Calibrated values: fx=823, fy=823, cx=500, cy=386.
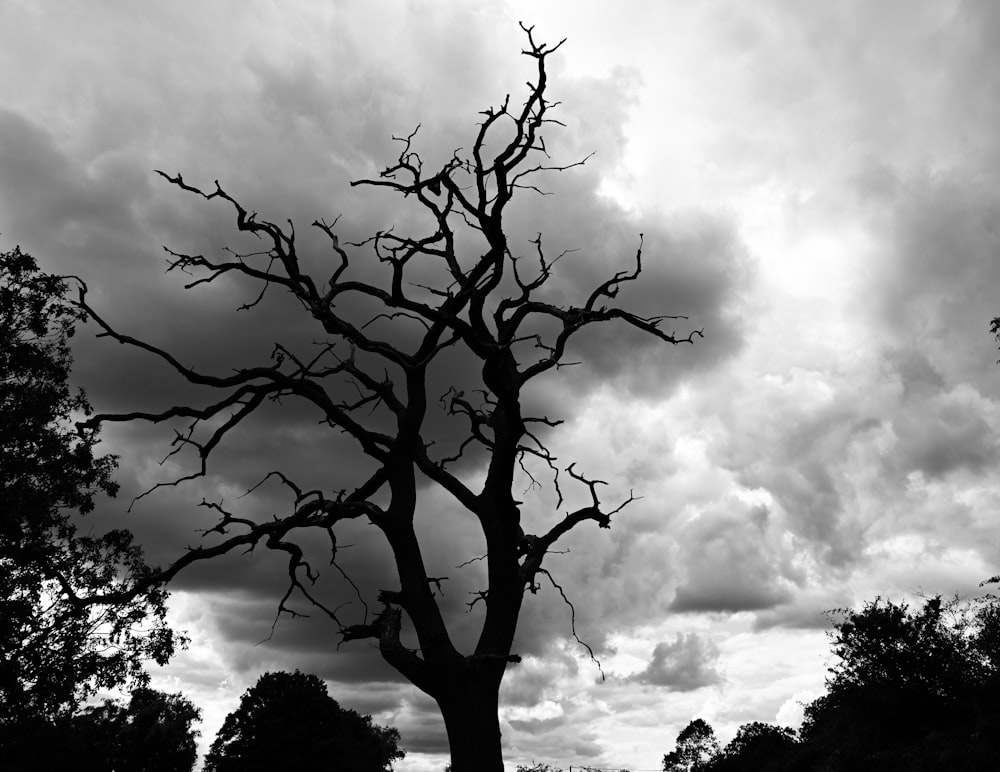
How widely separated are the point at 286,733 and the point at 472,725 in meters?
43.6

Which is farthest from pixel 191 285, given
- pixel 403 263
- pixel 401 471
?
pixel 401 471

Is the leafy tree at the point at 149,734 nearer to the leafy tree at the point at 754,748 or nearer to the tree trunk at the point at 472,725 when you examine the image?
the tree trunk at the point at 472,725

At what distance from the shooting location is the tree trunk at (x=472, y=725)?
10.1 metres

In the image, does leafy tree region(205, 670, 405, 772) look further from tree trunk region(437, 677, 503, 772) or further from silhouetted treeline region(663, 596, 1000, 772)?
tree trunk region(437, 677, 503, 772)

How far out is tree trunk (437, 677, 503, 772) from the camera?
33.2ft

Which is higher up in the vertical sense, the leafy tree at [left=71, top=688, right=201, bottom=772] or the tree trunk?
the leafy tree at [left=71, top=688, right=201, bottom=772]

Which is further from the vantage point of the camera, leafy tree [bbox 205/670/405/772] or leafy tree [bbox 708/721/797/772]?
leafy tree [bbox 708/721/797/772]

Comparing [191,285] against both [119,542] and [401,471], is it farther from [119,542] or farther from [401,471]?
[119,542]

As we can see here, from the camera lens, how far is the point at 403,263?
11859mm

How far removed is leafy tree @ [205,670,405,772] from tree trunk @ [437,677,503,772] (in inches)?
1668

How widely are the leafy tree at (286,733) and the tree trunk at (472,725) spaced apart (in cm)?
4237

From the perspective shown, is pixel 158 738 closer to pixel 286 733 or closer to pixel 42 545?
pixel 286 733

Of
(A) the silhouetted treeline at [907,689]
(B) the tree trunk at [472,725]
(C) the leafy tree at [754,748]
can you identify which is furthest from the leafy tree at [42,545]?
(C) the leafy tree at [754,748]

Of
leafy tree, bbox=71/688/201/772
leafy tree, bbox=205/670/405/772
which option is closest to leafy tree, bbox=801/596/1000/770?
leafy tree, bbox=205/670/405/772
